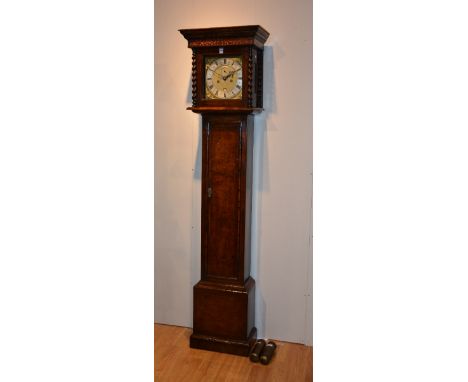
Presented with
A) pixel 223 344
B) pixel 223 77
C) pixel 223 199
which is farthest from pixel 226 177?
pixel 223 344

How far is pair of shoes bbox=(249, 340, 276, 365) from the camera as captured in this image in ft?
10.0

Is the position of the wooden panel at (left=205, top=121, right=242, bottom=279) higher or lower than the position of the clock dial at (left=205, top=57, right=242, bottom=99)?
lower

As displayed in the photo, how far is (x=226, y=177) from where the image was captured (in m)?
3.13

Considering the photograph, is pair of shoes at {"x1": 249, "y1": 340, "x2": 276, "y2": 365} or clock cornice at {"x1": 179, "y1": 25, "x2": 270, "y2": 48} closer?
clock cornice at {"x1": 179, "y1": 25, "x2": 270, "y2": 48}

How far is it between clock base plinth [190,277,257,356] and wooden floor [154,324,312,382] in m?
0.07

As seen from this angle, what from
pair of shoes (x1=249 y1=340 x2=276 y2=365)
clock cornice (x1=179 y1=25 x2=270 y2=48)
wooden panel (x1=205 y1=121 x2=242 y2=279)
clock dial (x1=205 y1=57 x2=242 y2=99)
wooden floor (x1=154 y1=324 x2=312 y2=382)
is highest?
clock cornice (x1=179 y1=25 x2=270 y2=48)

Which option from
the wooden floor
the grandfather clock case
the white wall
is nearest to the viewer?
the wooden floor

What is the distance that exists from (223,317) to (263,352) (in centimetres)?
35

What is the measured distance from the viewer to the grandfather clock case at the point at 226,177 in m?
3.01

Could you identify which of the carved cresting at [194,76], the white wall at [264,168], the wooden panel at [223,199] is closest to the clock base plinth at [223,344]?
the white wall at [264,168]

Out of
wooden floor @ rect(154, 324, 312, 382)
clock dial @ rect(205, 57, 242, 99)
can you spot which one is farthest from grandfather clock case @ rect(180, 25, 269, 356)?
wooden floor @ rect(154, 324, 312, 382)

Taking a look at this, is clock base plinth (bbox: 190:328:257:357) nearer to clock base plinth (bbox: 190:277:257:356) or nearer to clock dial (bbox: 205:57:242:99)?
clock base plinth (bbox: 190:277:257:356)
